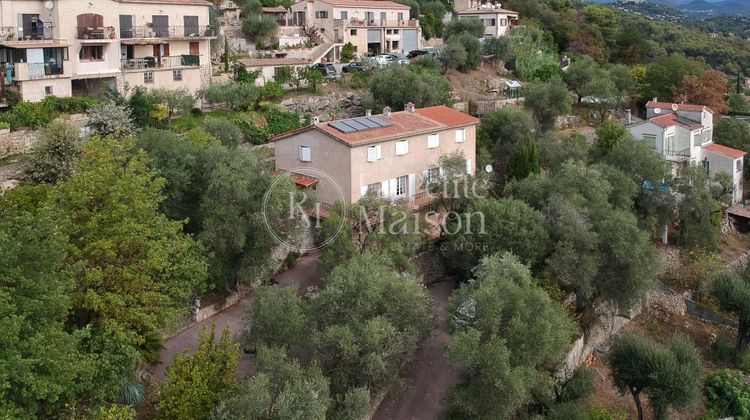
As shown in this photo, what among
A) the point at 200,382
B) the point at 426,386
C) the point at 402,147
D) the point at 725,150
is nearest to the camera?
the point at 200,382

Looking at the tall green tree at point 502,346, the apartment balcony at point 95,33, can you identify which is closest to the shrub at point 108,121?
the apartment balcony at point 95,33

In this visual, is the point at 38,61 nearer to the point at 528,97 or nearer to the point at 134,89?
the point at 134,89

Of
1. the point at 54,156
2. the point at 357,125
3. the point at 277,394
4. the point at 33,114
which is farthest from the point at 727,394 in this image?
the point at 33,114

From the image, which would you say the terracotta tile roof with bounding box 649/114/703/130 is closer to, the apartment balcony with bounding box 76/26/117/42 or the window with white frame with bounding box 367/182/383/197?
the window with white frame with bounding box 367/182/383/197

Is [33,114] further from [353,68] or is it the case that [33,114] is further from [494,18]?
[494,18]

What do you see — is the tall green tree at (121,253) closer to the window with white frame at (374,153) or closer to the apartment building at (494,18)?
the window with white frame at (374,153)

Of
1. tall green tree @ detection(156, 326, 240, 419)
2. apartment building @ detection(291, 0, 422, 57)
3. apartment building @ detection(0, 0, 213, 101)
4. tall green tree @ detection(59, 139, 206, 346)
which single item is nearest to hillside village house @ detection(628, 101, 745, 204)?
apartment building @ detection(291, 0, 422, 57)

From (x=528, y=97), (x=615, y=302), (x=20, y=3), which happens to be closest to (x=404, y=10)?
(x=528, y=97)

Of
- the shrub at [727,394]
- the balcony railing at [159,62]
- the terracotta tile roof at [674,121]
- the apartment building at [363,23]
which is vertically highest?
the apartment building at [363,23]
